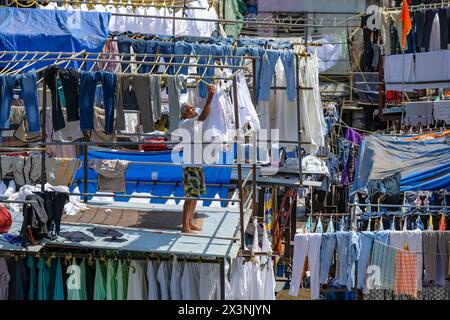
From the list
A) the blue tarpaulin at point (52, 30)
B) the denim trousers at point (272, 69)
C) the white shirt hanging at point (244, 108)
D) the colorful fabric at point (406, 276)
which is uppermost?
the blue tarpaulin at point (52, 30)

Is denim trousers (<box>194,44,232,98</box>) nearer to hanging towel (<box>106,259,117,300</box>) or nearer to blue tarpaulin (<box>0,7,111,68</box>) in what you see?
blue tarpaulin (<box>0,7,111,68</box>)

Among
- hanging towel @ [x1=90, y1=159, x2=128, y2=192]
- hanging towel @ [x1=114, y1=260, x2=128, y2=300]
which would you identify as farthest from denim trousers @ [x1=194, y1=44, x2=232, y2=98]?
hanging towel @ [x1=114, y1=260, x2=128, y2=300]

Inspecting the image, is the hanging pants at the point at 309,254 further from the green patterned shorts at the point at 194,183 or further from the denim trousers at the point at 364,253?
the green patterned shorts at the point at 194,183

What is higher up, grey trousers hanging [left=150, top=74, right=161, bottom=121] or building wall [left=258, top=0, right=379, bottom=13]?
building wall [left=258, top=0, right=379, bottom=13]

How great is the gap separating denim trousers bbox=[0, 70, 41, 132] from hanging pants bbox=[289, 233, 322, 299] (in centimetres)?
584

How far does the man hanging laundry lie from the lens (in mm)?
13211

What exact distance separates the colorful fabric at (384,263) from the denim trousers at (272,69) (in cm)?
341

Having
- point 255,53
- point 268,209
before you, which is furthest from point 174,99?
point 268,209

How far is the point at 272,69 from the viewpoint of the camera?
16.5m

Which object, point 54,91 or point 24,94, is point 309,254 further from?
point 24,94

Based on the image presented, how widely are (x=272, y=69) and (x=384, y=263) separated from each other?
4256 millimetres

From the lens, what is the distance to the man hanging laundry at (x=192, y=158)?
13.2 meters

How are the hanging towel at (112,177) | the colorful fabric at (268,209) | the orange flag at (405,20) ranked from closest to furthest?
the hanging towel at (112,177)
the colorful fabric at (268,209)
the orange flag at (405,20)

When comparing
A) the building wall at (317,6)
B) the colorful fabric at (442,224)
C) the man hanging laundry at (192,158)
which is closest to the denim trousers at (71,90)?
the man hanging laundry at (192,158)
